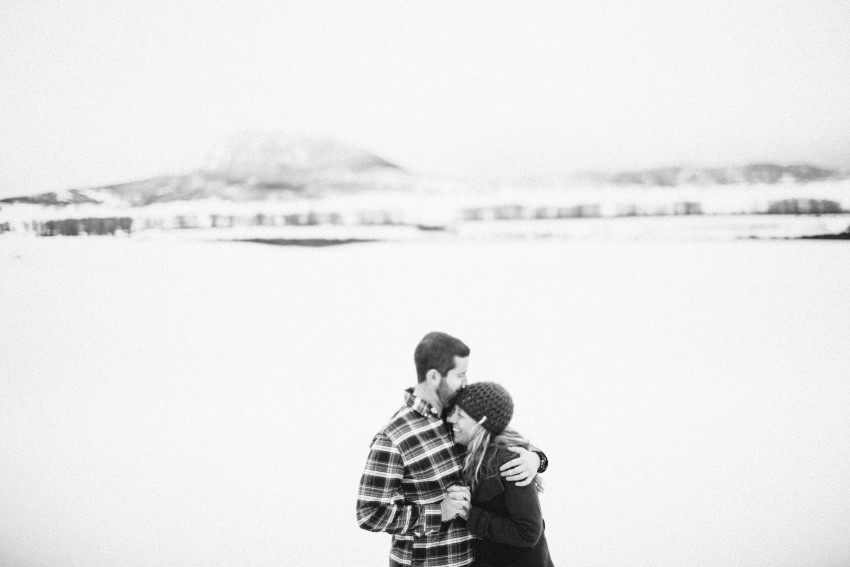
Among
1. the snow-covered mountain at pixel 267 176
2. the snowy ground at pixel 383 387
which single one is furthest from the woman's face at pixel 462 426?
the snow-covered mountain at pixel 267 176

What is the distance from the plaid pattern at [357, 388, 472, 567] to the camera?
138cm

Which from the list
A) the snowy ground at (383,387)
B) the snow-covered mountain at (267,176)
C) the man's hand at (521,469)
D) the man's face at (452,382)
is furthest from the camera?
the snow-covered mountain at (267,176)

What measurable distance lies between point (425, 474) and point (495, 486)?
0.17m

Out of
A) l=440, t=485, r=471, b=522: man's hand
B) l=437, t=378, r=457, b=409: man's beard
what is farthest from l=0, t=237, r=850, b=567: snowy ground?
l=440, t=485, r=471, b=522: man's hand

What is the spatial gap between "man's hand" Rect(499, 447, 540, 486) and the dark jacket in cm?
2

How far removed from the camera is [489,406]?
4.46ft

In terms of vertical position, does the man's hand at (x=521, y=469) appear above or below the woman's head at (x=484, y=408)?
below

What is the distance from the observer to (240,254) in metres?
2.15

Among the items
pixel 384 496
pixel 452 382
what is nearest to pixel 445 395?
pixel 452 382

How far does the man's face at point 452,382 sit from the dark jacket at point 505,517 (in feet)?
0.54

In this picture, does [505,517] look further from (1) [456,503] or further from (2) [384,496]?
(2) [384,496]

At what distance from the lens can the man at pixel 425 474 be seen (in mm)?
1384

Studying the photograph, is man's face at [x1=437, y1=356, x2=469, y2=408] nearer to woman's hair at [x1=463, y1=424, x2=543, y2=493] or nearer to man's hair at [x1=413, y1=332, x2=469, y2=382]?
man's hair at [x1=413, y1=332, x2=469, y2=382]

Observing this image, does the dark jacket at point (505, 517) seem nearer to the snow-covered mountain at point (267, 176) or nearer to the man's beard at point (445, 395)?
the man's beard at point (445, 395)
